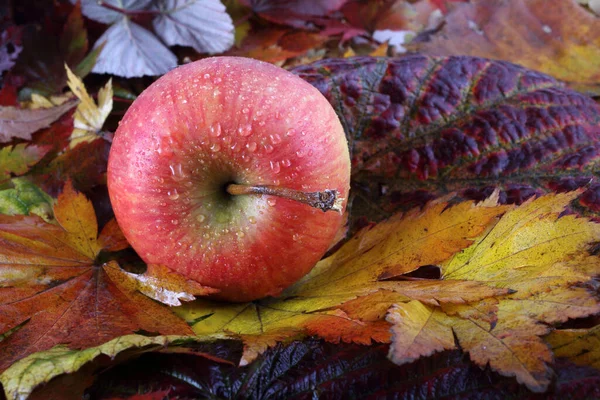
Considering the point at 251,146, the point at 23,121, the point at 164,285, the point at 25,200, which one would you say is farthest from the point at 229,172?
the point at 23,121

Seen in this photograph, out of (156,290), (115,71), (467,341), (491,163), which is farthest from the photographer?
(115,71)

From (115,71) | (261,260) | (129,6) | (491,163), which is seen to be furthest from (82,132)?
(491,163)

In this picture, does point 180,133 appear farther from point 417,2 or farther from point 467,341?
point 417,2

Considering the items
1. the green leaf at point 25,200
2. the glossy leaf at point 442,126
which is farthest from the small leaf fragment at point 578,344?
the green leaf at point 25,200

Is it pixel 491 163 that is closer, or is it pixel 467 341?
pixel 467 341

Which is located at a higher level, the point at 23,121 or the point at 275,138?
the point at 275,138

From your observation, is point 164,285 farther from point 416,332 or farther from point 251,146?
point 416,332
